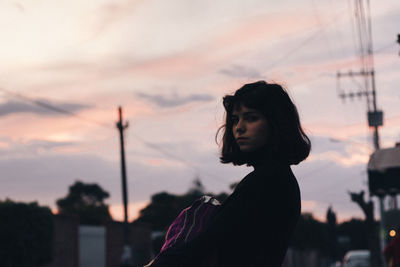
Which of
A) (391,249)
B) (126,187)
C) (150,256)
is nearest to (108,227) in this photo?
(126,187)

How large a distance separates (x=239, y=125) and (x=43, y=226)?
76.0 ft

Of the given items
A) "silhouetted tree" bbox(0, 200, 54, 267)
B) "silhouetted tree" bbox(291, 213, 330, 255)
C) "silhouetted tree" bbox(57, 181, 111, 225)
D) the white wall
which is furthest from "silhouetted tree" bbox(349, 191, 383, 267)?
"silhouetted tree" bbox(57, 181, 111, 225)

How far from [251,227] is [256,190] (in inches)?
4.2

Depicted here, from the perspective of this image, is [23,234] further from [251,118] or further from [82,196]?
[82,196]

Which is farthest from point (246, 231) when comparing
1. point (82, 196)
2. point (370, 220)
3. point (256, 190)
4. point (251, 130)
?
point (82, 196)

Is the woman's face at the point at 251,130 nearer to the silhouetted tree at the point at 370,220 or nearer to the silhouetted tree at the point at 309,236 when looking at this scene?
the silhouetted tree at the point at 370,220

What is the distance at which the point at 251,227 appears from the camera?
1.98 metres

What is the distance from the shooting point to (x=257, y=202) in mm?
2002

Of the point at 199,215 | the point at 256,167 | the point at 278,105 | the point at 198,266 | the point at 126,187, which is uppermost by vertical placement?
the point at 126,187

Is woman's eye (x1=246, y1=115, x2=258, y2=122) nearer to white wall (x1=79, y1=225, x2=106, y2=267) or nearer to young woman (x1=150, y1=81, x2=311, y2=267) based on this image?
young woman (x1=150, y1=81, x2=311, y2=267)

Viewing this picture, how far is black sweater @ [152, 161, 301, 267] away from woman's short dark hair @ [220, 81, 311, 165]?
4.0 inches

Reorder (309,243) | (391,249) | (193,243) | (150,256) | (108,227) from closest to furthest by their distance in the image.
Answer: (193,243) < (391,249) < (108,227) < (150,256) < (309,243)

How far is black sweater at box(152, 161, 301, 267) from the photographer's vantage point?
193cm

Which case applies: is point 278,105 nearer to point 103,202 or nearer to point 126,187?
point 126,187
